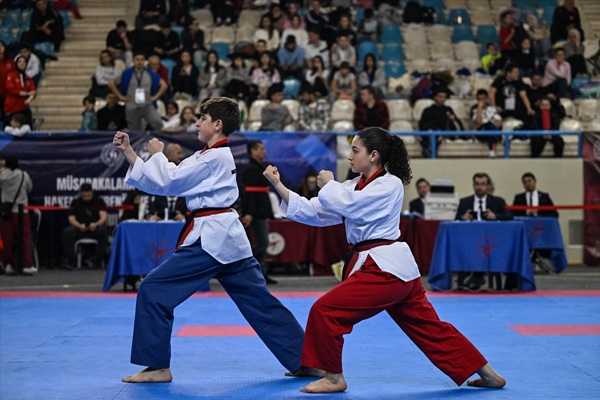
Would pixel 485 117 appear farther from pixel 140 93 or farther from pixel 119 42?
pixel 119 42

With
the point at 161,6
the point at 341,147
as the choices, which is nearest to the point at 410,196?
the point at 341,147

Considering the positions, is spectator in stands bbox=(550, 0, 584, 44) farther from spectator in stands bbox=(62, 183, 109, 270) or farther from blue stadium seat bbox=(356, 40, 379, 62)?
spectator in stands bbox=(62, 183, 109, 270)

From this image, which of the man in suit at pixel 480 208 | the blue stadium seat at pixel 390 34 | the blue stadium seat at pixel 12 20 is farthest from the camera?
the blue stadium seat at pixel 12 20

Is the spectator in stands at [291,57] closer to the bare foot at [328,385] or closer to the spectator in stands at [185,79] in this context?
the spectator in stands at [185,79]

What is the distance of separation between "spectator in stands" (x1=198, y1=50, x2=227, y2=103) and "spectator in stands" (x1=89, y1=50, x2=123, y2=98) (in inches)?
58.0

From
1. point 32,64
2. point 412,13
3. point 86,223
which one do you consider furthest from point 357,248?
point 412,13

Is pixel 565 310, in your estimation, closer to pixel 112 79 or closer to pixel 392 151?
pixel 392 151

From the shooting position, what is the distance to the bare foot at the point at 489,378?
544cm

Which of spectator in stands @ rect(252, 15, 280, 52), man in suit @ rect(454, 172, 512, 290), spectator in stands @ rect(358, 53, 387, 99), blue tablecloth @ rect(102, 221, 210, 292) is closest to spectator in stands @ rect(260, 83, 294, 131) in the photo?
spectator in stands @ rect(358, 53, 387, 99)

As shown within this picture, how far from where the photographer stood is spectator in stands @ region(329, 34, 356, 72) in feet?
58.6

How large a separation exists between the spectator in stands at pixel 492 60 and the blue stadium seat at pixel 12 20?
9.70 m

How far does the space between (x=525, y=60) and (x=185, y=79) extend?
637 cm

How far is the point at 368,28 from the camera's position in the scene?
19.5 meters

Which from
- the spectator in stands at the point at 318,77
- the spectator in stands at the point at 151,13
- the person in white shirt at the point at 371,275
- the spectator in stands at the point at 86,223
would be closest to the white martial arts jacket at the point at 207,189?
the person in white shirt at the point at 371,275
